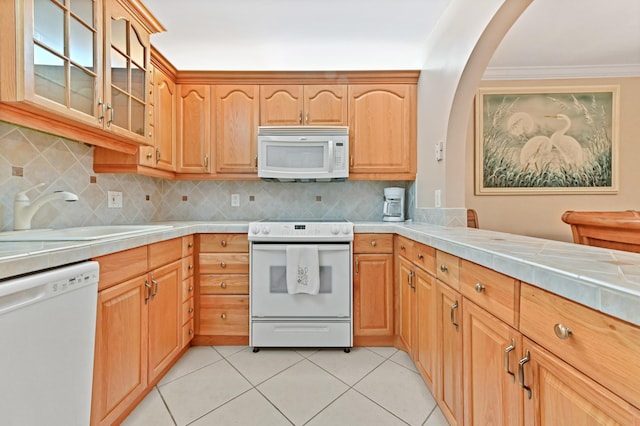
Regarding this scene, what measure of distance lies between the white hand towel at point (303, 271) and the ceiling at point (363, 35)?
5.71 feet

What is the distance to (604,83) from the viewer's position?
2.85 meters

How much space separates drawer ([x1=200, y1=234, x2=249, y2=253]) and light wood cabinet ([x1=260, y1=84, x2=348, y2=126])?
1030 mm

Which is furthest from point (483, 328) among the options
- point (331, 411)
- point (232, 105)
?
point (232, 105)

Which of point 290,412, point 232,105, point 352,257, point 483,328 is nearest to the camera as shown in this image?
point 483,328

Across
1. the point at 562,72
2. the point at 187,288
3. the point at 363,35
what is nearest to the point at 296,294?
the point at 187,288

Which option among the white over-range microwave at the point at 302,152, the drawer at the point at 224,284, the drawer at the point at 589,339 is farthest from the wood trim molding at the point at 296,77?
the drawer at the point at 589,339

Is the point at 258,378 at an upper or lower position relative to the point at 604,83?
lower

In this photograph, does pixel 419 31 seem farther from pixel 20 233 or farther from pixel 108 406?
pixel 108 406

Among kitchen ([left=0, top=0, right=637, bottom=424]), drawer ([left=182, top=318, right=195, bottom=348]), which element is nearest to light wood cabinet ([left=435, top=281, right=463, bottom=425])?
kitchen ([left=0, top=0, right=637, bottom=424])

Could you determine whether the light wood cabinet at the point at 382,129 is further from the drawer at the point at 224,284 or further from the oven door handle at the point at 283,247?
the drawer at the point at 224,284

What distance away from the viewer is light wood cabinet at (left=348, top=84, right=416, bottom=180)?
93.4 inches

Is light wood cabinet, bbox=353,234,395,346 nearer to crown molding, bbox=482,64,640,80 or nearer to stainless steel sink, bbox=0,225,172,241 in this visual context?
stainless steel sink, bbox=0,225,172,241

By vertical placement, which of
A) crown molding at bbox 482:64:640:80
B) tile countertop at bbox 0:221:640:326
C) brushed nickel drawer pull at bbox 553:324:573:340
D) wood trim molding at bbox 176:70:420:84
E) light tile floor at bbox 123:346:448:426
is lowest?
light tile floor at bbox 123:346:448:426

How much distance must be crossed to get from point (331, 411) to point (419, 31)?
8.77 ft
